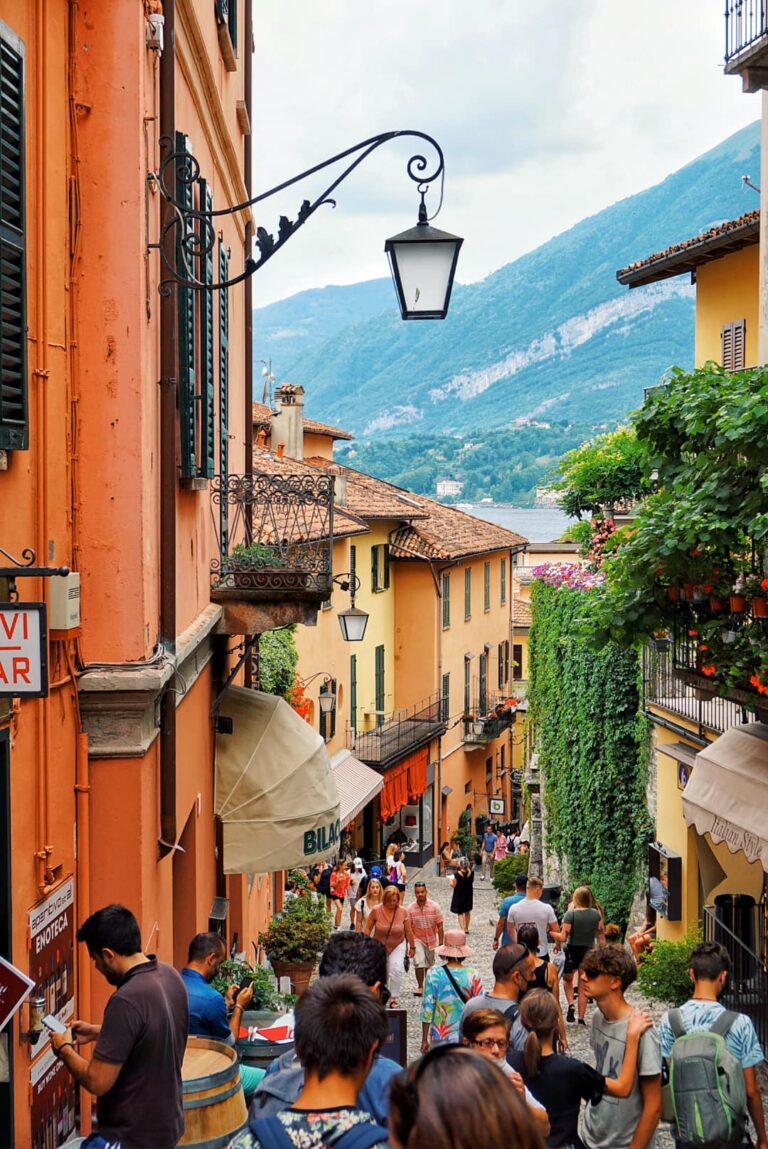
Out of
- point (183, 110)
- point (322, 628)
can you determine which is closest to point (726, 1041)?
point (183, 110)

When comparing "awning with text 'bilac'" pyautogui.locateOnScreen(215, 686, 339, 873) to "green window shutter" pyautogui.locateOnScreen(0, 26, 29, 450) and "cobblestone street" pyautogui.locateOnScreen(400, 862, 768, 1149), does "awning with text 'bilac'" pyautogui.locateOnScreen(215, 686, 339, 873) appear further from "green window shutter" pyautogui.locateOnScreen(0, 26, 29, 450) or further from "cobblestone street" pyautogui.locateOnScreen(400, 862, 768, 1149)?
"green window shutter" pyautogui.locateOnScreen(0, 26, 29, 450)

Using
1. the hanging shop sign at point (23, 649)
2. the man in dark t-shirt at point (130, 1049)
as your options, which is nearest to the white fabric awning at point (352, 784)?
the man in dark t-shirt at point (130, 1049)

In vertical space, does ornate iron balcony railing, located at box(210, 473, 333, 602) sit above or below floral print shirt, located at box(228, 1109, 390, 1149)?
above

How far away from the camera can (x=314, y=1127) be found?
3.58 m

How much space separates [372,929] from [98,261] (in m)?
8.96

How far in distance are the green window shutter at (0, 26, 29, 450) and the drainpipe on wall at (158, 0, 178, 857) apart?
7.15ft

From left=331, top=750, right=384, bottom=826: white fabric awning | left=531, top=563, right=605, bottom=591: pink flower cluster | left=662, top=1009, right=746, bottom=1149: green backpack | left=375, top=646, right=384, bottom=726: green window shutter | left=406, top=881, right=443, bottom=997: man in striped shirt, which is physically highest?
left=531, top=563, right=605, bottom=591: pink flower cluster

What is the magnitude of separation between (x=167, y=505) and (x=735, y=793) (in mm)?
5804

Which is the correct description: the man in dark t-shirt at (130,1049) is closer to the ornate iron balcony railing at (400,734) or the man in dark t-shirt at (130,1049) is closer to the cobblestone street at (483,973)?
the cobblestone street at (483,973)

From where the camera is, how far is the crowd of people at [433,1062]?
2.76m

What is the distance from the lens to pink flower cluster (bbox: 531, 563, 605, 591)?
2245 centimetres

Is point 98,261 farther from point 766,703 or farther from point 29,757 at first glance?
point 766,703

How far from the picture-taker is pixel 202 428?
30.1ft

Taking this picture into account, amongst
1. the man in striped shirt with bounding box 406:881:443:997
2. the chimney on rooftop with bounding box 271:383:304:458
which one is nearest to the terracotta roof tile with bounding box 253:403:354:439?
the chimney on rooftop with bounding box 271:383:304:458
